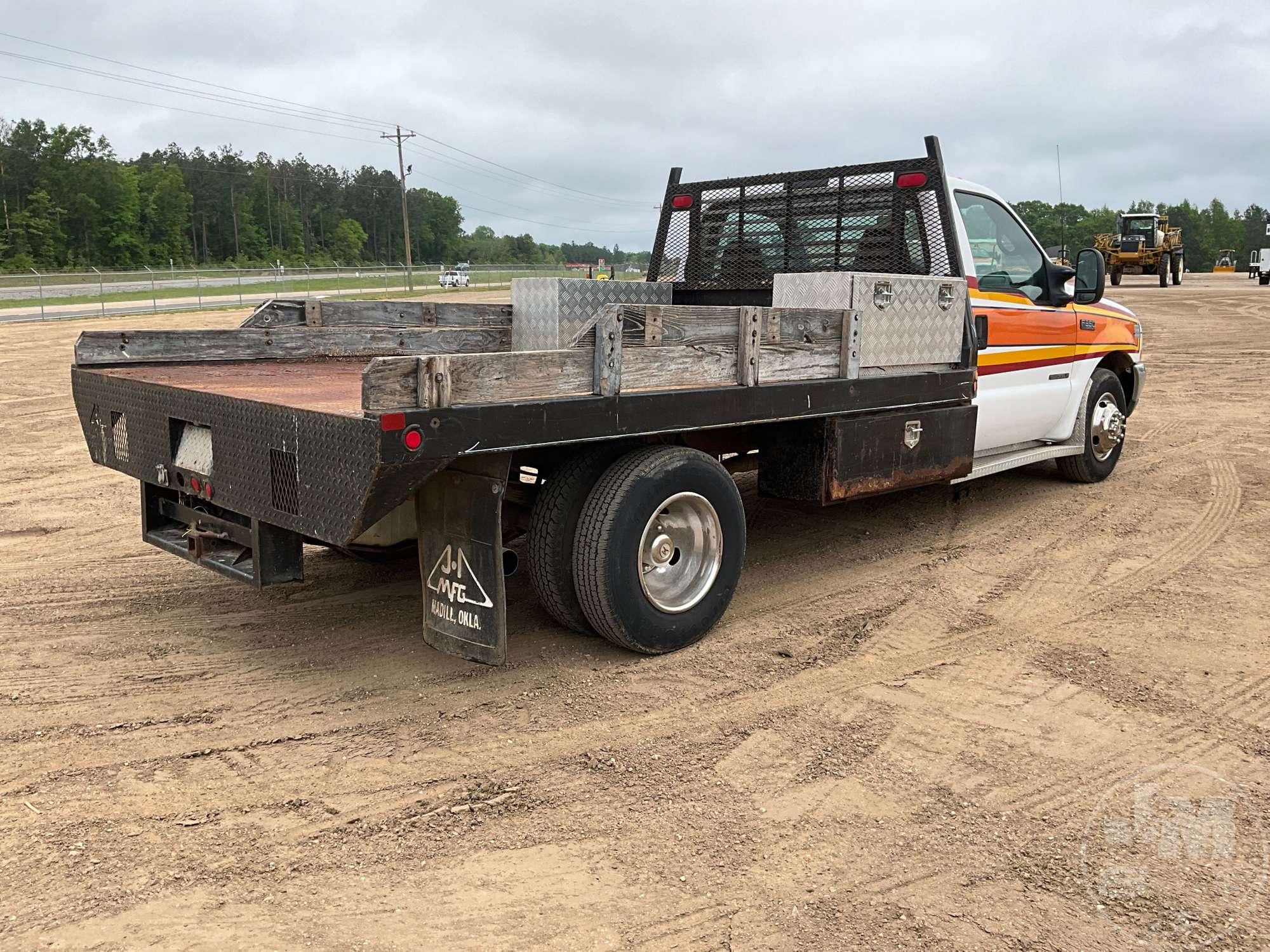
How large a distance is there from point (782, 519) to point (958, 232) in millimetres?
2008

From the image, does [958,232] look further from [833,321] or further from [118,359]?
[118,359]

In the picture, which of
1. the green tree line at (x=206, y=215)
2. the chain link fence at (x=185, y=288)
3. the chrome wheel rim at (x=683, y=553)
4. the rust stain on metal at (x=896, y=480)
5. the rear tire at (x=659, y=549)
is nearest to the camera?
the rear tire at (x=659, y=549)

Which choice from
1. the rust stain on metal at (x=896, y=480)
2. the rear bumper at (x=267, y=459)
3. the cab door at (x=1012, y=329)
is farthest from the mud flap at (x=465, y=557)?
the cab door at (x=1012, y=329)

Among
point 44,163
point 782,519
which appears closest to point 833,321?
point 782,519

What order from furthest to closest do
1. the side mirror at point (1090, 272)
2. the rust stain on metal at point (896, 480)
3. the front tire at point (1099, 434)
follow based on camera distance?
the front tire at point (1099, 434), the side mirror at point (1090, 272), the rust stain on metal at point (896, 480)

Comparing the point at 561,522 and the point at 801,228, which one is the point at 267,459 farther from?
the point at 801,228

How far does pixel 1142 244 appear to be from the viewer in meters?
38.7

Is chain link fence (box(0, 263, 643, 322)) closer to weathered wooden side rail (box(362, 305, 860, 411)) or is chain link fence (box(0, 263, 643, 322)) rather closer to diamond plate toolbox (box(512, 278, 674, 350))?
diamond plate toolbox (box(512, 278, 674, 350))

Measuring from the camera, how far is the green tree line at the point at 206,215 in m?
75.4

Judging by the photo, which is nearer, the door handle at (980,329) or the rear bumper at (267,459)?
the rear bumper at (267,459)

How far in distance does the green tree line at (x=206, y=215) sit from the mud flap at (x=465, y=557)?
67.7 metres

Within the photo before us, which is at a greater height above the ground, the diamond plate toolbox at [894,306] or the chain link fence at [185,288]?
the chain link fence at [185,288]

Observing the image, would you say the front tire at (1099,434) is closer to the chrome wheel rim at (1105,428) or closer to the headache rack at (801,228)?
the chrome wheel rim at (1105,428)

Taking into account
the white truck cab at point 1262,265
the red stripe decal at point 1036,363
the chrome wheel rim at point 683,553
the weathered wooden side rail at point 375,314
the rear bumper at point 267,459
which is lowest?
the chrome wheel rim at point 683,553
